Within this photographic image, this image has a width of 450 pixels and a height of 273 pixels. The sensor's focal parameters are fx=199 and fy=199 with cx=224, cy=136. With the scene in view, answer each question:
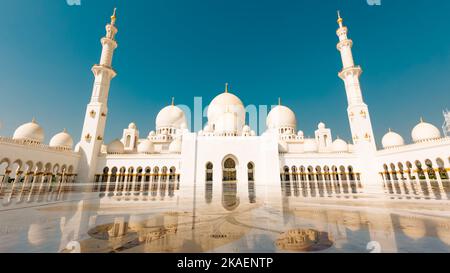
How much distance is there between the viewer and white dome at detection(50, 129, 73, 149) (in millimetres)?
20375

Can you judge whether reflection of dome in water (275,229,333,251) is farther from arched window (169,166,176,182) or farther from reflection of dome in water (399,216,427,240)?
arched window (169,166,176,182)

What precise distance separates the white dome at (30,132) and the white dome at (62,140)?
1.00m

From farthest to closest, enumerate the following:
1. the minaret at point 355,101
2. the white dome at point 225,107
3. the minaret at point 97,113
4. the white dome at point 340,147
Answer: the white dome at point 225,107 → the white dome at point 340,147 → the minaret at point 355,101 → the minaret at point 97,113

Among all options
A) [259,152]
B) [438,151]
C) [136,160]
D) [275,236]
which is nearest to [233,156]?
[259,152]

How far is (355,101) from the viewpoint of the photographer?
2131 cm

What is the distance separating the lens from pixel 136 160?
2050 cm

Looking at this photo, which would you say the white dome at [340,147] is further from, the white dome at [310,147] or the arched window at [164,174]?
the arched window at [164,174]

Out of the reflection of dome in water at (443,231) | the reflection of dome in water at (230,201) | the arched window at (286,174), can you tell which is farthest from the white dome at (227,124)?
the reflection of dome in water at (443,231)

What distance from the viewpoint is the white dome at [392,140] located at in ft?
68.3

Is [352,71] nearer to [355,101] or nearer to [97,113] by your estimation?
[355,101]

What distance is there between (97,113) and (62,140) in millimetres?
4749
